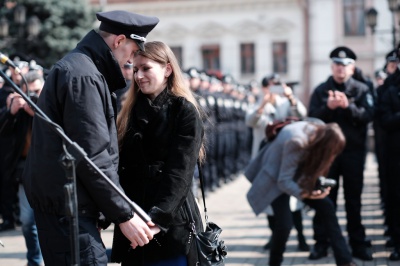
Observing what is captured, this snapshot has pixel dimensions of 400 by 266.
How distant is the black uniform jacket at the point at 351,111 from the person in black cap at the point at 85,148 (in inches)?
194

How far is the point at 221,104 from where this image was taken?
54.6 feet

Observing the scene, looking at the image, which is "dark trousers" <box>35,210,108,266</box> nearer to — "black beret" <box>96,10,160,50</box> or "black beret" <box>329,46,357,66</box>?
"black beret" <box>96,10,160,50</box>

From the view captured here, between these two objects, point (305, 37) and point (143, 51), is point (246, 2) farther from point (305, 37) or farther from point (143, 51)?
point (143, 51)

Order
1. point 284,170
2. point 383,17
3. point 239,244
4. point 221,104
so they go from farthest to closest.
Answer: point 383,17, point 221,104, point 239,244, point 284,170

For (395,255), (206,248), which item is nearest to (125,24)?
(206,248)

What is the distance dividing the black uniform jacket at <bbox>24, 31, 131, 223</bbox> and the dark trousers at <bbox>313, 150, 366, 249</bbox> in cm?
501

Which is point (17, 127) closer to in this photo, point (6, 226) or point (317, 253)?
point (6, 226)

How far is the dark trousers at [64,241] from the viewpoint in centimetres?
390

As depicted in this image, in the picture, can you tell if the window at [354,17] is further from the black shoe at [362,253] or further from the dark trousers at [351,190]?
the black shoe at [362,253]

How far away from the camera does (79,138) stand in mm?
3836

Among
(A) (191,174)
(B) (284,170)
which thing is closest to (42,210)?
(A) (191,174)

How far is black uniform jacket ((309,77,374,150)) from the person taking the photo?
8.62m

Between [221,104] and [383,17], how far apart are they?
2641 centimetres

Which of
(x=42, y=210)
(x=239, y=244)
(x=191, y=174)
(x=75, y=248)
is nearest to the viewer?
(x=75, y=248)
